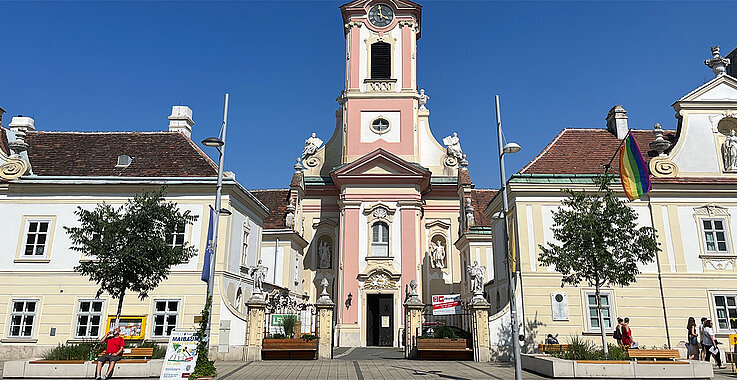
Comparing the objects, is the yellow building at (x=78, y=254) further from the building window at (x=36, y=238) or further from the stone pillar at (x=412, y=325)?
the stone pillar at (x=412, y=325)

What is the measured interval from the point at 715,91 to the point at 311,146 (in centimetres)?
2600

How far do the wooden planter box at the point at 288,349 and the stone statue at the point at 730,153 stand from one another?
768 inches

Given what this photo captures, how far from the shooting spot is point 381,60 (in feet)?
129

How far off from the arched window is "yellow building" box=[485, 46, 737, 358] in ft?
33.5

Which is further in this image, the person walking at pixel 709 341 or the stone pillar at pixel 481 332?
the stone pillar at pixel 481 332

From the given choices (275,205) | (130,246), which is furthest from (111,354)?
(275,205)

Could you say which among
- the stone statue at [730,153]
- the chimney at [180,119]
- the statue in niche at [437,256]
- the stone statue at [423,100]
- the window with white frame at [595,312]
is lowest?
the window with white frame at [595,312]

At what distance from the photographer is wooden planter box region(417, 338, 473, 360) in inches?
845

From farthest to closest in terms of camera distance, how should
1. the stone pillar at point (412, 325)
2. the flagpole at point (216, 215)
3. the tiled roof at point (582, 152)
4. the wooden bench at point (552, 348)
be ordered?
the tiled roof at point (582, 152) → the stone pillar at point (412, 325) → the wooden bench at point (552, 348) → the flagpole at point (216, 215)

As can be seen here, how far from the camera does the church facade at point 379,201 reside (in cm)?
3331

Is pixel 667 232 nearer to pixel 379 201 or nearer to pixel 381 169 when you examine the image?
pixel 379 201

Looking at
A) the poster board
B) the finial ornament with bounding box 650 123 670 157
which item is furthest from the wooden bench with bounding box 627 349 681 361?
the poster board

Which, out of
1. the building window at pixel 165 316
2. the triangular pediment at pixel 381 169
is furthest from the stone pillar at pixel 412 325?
the triangular pediment at pixel 381 169

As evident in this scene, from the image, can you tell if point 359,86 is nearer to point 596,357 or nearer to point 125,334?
point 125,334
